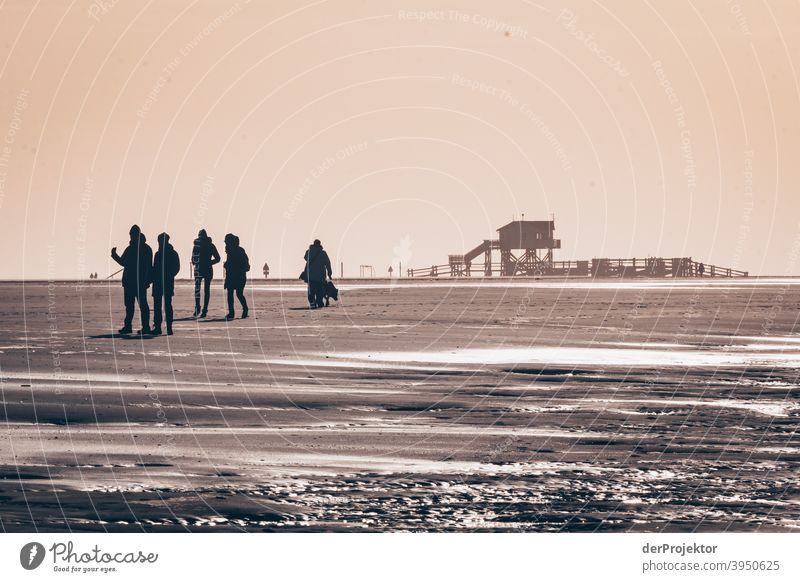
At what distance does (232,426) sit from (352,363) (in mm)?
7694

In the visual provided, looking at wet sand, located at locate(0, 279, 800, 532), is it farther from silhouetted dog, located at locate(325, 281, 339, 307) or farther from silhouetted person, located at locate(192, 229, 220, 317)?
silhouetted dog, located at locate(325, 281, 339, 307)

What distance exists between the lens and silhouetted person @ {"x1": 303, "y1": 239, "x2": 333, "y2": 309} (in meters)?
40.2

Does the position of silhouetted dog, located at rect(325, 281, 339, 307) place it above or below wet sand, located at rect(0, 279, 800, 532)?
above

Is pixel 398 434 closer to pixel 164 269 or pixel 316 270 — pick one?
pixel 164 269

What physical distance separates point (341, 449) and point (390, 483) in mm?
1801

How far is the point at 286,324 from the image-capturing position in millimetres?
32219

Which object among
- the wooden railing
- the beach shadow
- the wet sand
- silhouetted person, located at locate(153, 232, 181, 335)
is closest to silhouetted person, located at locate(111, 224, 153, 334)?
silhouetted person, located at locate(153, 232, 181, 335)

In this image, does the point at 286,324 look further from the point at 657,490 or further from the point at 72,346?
the point at 657,490

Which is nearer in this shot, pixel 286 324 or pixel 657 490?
pixel 657 490

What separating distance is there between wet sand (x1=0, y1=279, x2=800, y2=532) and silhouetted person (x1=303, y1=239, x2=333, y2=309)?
13489 mm

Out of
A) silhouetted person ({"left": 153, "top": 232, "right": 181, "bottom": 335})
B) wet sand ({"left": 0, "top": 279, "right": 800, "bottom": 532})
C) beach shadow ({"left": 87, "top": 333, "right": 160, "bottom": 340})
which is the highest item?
silhouetted person ({"left": 153, "top": 232, "right": 181, "bottom": 335})

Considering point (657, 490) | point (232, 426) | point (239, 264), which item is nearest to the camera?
point (657, 490)
